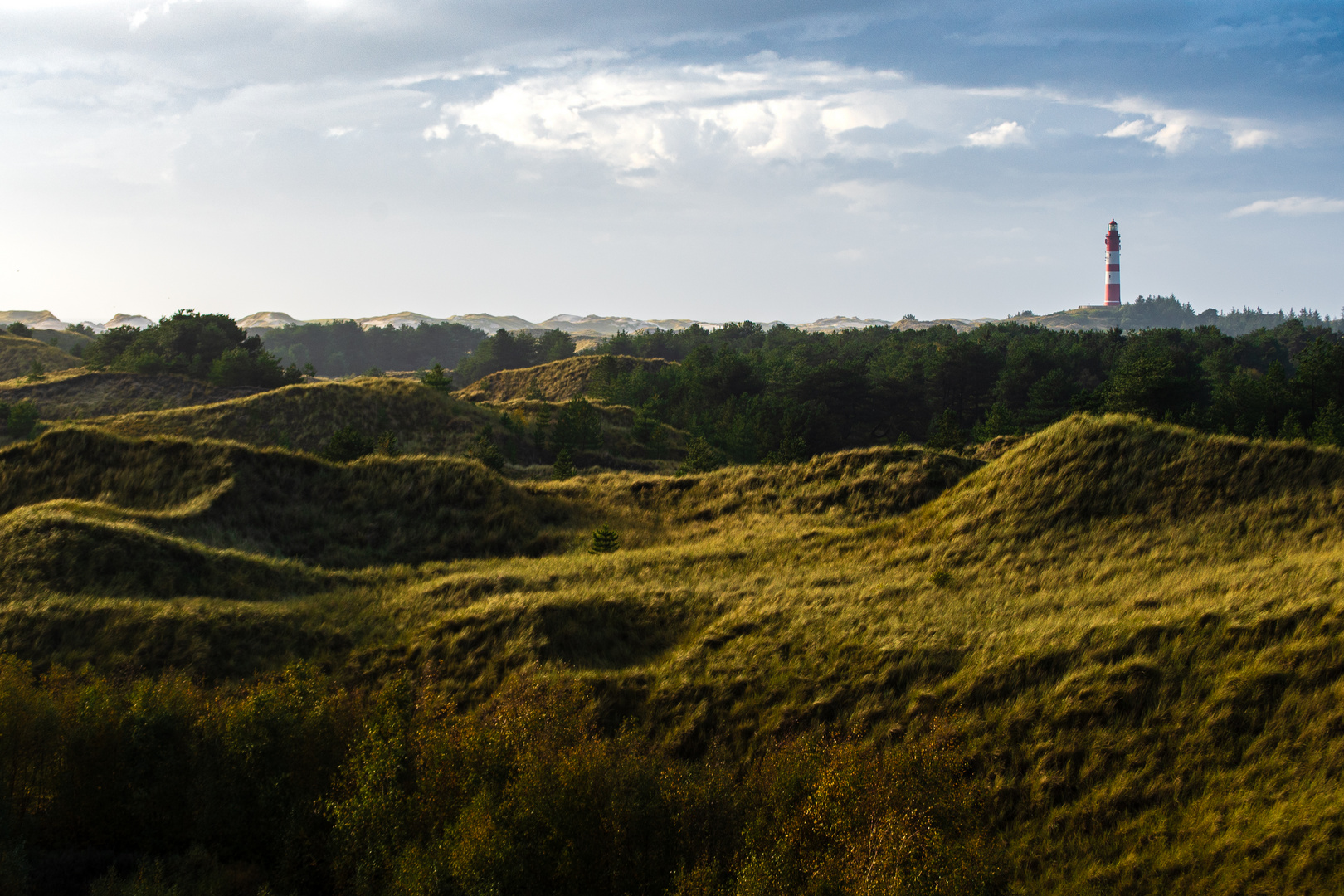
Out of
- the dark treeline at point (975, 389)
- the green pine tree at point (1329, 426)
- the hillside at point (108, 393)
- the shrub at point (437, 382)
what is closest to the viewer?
the green pine tree at point (1329, 426)

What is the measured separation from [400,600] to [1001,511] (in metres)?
18.3

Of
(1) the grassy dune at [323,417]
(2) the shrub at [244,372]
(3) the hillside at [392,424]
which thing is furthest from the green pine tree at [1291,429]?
(2) the shrub at [244,372]

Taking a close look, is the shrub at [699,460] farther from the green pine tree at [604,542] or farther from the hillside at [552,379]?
the hillside at [552,379]

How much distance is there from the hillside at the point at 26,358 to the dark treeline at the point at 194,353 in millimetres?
8179

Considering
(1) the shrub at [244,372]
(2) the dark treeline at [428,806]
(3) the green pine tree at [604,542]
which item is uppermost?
(1) the shrub at [244,372]

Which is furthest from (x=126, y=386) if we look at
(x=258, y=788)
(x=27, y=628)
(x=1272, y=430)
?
(x=1272, y=430)

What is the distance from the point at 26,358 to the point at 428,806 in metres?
101

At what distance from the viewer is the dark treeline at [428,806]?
10867 mm

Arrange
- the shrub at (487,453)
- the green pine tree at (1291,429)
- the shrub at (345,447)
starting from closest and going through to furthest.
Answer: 1. the shrub at (345,447)
2. the shrub at (487,453)
3. the green pine tree at (1291,429)

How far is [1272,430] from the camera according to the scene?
65312mm

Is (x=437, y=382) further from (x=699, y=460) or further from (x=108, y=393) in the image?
(x=108, y=393)

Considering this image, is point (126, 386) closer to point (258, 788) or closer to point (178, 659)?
point (178, 659)

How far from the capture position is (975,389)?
88375 millimetres

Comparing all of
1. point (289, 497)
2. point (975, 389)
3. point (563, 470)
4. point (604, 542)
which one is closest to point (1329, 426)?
point (975, 389)
